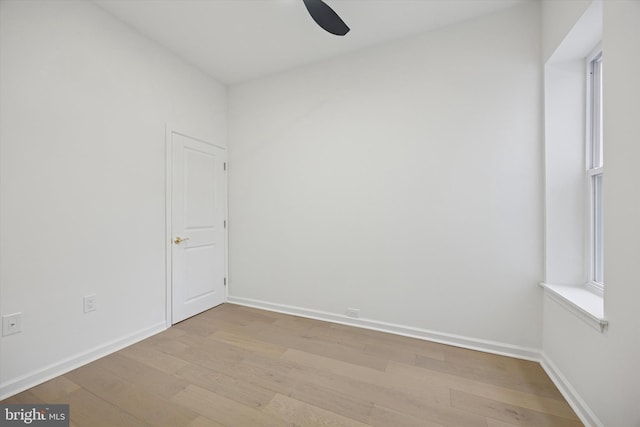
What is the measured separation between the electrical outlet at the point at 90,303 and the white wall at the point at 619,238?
337 centimetres

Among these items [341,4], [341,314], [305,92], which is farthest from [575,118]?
[341,314]

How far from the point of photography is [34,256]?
178 centimetres

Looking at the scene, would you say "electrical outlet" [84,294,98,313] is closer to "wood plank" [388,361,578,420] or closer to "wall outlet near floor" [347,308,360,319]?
"wall outlet near floor" [347,308,360,319]

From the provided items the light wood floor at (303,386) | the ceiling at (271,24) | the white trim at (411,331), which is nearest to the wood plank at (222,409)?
the light wood floor at (303,386)

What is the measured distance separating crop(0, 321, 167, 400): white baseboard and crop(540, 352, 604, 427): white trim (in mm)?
3306

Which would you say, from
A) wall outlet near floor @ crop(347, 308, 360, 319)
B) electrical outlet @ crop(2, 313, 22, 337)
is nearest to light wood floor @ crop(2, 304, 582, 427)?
wall outlet near floor @ crop(347, 308, 360, 319)

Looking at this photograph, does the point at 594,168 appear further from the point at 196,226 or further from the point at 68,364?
the point at 68,364

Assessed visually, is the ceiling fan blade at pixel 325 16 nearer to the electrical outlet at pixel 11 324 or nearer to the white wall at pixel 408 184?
the white wall at pixel 408 184

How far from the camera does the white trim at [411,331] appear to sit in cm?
211

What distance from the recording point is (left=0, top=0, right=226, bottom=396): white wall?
5.57ft

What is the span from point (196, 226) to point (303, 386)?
2094mm

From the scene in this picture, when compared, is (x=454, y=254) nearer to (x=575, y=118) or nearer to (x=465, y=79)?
(x=575, y=118)

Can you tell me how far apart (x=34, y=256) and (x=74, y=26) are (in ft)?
5.82

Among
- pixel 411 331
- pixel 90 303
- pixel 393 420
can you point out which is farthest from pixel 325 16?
pixel 90 303
